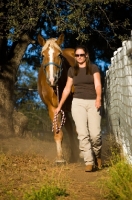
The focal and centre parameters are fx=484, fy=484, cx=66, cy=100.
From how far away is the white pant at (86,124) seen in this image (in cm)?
771

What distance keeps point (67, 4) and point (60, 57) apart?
517 centimetres

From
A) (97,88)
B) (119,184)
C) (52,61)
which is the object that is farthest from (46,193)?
(52,61)

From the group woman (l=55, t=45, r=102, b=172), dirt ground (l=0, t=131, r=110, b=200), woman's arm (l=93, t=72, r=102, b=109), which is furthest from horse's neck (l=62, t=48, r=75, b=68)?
woman's arm (l=93, t=72, r=102, b=109)

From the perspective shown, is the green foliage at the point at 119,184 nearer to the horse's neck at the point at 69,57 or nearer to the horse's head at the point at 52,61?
the horse's head at the point at 52,61

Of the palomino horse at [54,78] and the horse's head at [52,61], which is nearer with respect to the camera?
the horse's head at [52,61]

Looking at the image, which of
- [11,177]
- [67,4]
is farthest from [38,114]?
[11,177]

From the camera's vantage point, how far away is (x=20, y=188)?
588 centimetres

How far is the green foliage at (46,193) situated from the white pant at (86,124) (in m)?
2.35

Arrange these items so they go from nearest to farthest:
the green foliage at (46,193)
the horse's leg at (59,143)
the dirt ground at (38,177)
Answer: the green foliage at (46,193), the dirt ground at (38,177), the horse's leg at (59,143)

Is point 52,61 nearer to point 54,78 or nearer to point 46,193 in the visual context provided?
point 54,78

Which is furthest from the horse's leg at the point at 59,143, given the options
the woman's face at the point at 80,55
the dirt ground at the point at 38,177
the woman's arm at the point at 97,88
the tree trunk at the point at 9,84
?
the tree trunk at the point at 9,84

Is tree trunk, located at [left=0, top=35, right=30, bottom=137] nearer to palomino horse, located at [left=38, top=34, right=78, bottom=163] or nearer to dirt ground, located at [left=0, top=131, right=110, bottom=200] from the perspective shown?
palomino horse, located at [left=38, top=34, right=78, bottom=163]

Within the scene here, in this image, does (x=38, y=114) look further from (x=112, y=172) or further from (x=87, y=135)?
(x=112, y=172)

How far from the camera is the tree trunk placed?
1401cm
